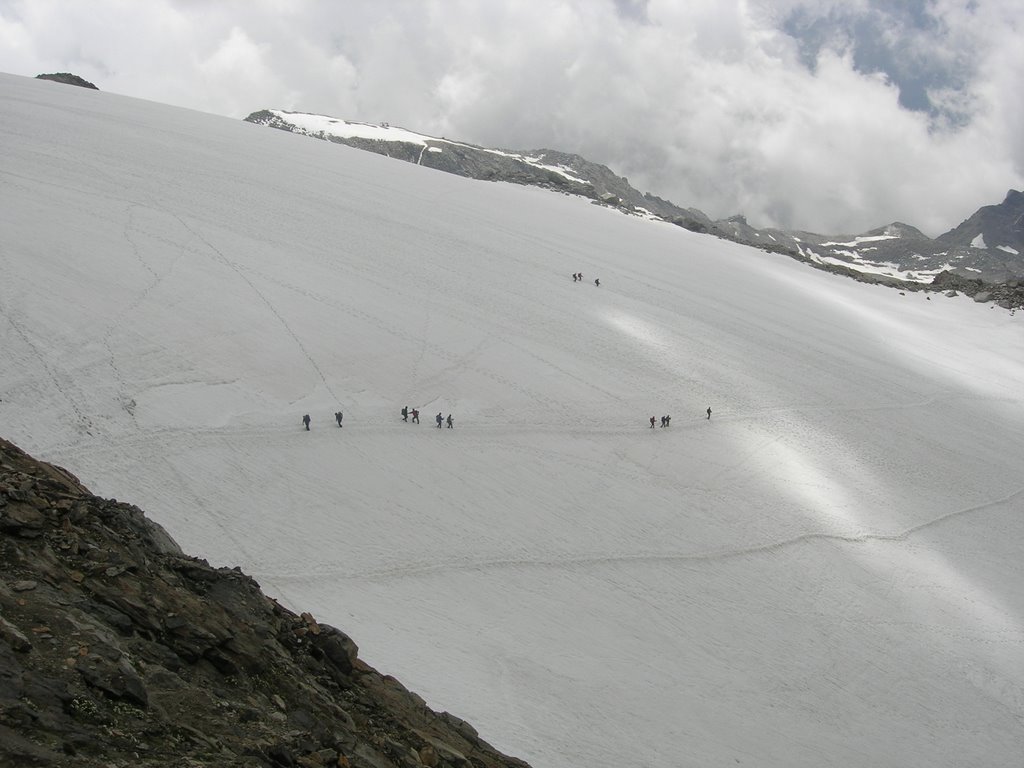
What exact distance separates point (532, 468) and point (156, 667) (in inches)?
782

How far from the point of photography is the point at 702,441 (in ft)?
110

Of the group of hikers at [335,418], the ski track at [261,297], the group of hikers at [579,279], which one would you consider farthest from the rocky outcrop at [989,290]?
the group of hikers at [335,418]

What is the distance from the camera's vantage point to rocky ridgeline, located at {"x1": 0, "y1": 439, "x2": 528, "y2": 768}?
736 cm

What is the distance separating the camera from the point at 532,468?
2808cm

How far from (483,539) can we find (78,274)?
896 inches

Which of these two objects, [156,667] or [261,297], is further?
[261,297]

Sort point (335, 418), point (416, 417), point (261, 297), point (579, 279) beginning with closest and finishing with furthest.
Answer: point (335, 418) → point (416, 417) → point (261, 297) → point (579, 279)

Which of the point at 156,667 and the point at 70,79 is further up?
the point at 70,79

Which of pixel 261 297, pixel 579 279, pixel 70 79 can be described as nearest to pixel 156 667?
pixel 261 297

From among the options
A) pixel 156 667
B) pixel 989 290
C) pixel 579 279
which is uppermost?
pixel 989 290

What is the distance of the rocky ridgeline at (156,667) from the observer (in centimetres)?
736

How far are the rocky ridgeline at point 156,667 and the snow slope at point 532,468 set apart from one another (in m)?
5.42

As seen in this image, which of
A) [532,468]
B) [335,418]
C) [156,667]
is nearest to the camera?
[156,667]

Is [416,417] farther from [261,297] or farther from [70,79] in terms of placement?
[70,79]
